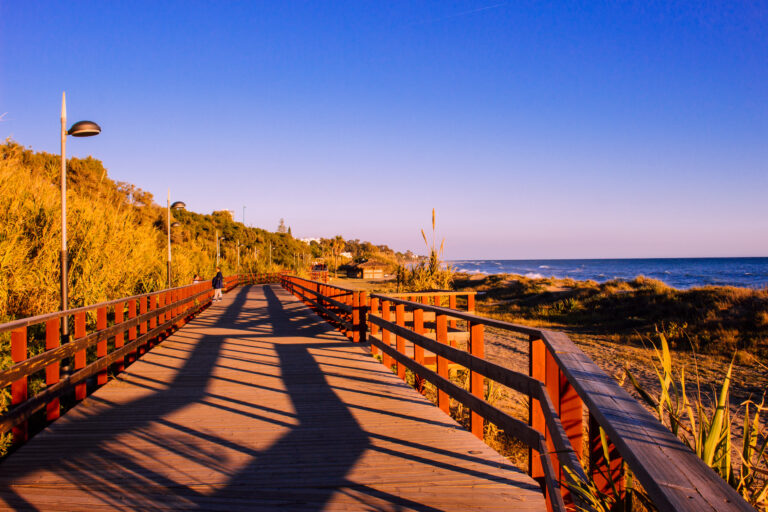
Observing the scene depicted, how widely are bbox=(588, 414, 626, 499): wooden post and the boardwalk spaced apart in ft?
2.46

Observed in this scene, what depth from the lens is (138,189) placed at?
135 ft

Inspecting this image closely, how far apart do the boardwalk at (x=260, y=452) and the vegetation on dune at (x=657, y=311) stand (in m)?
8.27

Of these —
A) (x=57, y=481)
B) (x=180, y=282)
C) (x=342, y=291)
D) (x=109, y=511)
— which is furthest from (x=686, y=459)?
(x=180, y=282)

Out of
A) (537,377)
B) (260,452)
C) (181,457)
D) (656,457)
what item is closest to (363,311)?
(260,452)

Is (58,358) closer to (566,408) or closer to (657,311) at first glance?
(566,408)

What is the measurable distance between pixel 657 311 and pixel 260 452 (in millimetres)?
21441

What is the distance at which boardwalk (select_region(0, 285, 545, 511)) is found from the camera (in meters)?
3.22

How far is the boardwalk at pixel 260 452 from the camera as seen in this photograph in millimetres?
3223

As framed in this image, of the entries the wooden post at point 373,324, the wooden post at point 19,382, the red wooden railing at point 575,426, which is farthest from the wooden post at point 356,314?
the wooden post at point 19,382

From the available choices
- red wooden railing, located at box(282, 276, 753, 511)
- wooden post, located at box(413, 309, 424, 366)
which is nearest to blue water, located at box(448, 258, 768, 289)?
wooden post, located at box(413, 309, 424, 366)

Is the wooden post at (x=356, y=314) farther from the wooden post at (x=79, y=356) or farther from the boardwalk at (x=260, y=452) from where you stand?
the wooden post at (x=79, y=356)

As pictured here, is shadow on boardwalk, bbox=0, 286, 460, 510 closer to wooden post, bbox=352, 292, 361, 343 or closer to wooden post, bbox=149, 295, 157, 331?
wooden post, bbox=149, 295, 157, 331

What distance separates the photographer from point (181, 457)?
12.9ft

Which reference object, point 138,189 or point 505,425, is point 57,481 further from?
point 138,189
